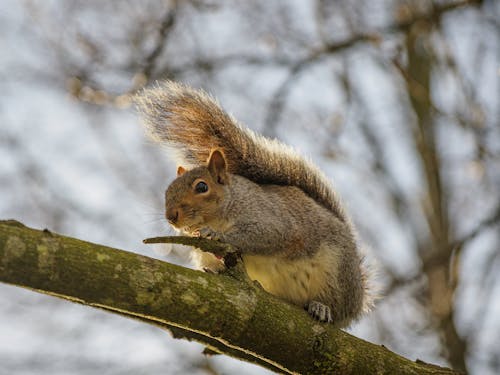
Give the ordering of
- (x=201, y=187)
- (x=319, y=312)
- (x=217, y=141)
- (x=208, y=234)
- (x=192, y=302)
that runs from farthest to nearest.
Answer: (x=217, y=141)
(x=201, y=187)
(x=208, y=234)
(x=319, y=312)
(x=192, y=302)

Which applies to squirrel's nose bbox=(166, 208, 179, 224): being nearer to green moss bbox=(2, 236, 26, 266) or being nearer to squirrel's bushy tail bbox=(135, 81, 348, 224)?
squirrel's bushy tail bbox=(135, 81, 348, 224)

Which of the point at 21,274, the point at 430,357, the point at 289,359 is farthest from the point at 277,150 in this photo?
the point at 430,357

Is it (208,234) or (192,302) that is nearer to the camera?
(192,302)

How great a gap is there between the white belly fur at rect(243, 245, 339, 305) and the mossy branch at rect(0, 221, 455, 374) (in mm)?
575

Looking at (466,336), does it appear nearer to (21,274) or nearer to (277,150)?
(277,150)

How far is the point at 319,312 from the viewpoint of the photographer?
117 inches

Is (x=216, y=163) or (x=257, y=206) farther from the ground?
(x=216, y=163)

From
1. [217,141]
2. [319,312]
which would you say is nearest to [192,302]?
[319,312]

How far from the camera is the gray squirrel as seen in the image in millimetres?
3268

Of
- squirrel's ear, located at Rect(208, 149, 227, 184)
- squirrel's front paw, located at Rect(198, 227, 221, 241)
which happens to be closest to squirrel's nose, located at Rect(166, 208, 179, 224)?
squirrel's front paw, located at Rect(198, 227, 221, 241)

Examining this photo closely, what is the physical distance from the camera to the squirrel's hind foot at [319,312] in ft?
9.47

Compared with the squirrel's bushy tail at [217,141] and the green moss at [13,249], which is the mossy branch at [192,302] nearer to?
the green moss at [13,249]

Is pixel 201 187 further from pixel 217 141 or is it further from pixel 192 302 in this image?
pixel 192 302

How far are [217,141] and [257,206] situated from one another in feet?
1.44
